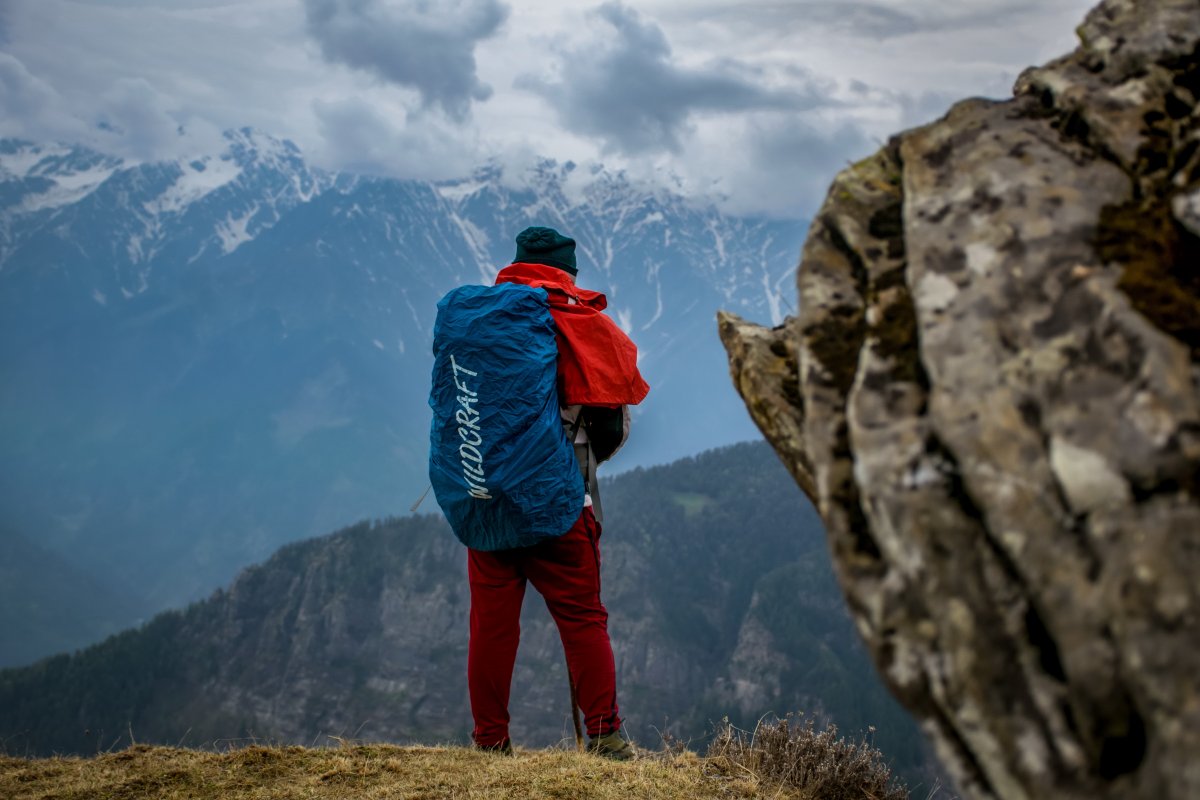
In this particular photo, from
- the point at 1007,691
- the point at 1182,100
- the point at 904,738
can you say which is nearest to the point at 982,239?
the point at 1182,100

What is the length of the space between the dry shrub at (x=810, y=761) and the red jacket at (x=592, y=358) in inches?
104

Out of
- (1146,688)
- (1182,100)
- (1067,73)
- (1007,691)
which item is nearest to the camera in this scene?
(1146,688)

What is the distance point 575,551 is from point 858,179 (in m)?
3.77

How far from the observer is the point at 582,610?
702 centimetres

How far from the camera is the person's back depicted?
684 cm

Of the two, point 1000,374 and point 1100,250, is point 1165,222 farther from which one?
point 1000,374

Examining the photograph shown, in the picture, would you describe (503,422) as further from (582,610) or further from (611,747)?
(611,747)

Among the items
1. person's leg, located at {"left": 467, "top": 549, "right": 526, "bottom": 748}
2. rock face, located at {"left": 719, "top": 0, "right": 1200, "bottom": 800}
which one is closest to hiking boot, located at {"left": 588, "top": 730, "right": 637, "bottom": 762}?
person's leg, located at {"left": 467, "top": 549, "right": 526, "bottom": 748}

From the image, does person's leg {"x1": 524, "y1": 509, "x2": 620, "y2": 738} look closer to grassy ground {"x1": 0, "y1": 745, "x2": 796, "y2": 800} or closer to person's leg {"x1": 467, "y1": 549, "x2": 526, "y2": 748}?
person's leg {"x1": 467, "y1": 549, "x2": 526, "y2": 748}

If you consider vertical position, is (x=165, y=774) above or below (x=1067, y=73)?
below

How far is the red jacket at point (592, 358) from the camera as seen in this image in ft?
22.2

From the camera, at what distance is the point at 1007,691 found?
8.83 feet

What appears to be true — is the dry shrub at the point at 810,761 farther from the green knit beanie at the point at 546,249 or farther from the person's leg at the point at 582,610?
the green knit beanie at the point at 546,249

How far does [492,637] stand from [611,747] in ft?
4.05
